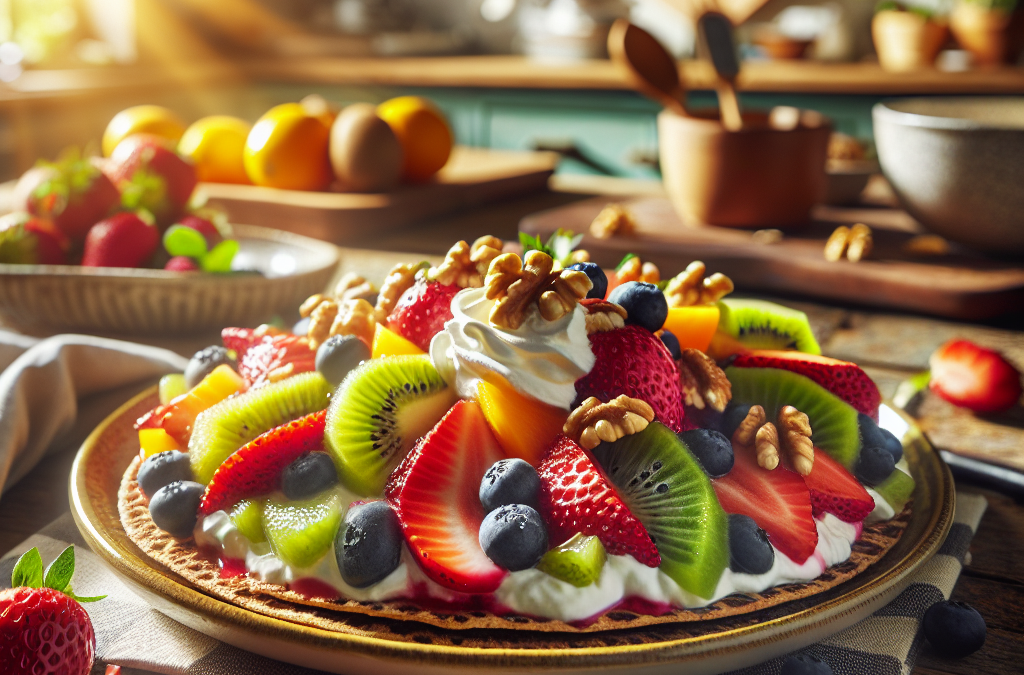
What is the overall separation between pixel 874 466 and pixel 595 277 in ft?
0.95

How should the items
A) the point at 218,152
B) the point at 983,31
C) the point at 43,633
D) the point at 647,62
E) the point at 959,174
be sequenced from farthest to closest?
the point at 983,31 < the point at 218,152 < the point at 647,62 < the point at 959,174 < the point at 43,633

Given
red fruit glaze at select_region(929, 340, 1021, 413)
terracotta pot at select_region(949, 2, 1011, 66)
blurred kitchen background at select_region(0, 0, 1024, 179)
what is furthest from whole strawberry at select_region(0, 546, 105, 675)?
terracotta pot at select_region(949, 2, 1011, 66)

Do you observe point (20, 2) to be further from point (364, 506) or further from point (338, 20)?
point (364, 506)

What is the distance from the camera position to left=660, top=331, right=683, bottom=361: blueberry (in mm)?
796

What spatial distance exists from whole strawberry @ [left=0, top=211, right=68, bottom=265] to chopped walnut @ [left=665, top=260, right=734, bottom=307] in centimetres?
91

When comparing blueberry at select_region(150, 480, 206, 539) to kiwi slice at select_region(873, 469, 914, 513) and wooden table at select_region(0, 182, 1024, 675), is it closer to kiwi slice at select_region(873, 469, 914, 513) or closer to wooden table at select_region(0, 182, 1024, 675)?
wooden table at select_region(0, 182, 1024, 675)

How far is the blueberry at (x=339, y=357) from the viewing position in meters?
0.78

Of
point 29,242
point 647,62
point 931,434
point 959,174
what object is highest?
point 647,62

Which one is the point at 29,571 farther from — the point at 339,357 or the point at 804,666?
the point at 804,666

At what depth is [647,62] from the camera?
5.48 ft

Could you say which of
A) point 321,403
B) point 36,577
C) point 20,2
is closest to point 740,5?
point 20,2

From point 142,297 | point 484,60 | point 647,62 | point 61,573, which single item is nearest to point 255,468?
point 61,573

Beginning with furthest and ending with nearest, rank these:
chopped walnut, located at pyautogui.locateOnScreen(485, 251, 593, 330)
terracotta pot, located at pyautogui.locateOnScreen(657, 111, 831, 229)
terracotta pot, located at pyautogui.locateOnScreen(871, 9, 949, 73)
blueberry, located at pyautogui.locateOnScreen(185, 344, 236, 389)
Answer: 1. terracotta pot, located at pyautogui.locateOnScreen(871, 9, 949, 73)
2. terracotta pot, located at pyautogui.locateOnScreen(657, 111, 831, 229)
3. blueberry, located at pyautogui.locateOnScreen(185, 344, 236, 389)
4. chopped walnut, located at pyautogui.locateOnScreen(485, 251, 593, 330)

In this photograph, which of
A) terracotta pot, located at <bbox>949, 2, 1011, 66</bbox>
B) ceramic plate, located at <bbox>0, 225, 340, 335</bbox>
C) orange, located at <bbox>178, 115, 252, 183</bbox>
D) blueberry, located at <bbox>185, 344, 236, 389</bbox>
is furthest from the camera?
terracotta pot, located at <bbox>949, 2, 1011, 66</bbox>
